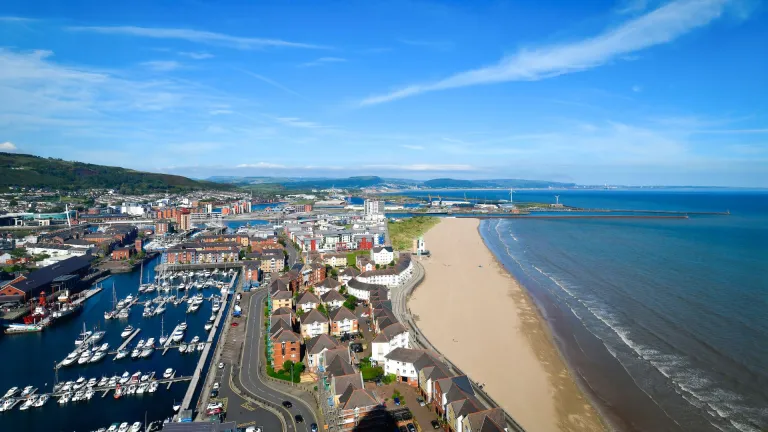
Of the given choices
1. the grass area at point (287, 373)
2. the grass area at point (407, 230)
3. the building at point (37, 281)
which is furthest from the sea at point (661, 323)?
the building at point (37, 281)

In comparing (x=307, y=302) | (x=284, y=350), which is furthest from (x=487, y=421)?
(x=307, y=302)

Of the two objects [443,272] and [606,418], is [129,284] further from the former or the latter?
[606,418]

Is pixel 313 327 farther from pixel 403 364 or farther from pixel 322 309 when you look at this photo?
pixel 403 364

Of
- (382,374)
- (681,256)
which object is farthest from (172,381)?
(681,256)

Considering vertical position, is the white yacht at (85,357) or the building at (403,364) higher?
the building at (403,364)

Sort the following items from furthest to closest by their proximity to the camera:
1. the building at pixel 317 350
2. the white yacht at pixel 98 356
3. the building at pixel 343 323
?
the building at pixel 343 323 < the white yacht at pixel 98 356 < the building at pixel 317 350

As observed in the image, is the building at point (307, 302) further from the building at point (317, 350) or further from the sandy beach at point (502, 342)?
the building at point (317, 350)

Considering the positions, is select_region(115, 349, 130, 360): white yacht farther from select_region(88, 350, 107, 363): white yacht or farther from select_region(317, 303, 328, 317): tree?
select_region(317, 303, 328, 317): tree
